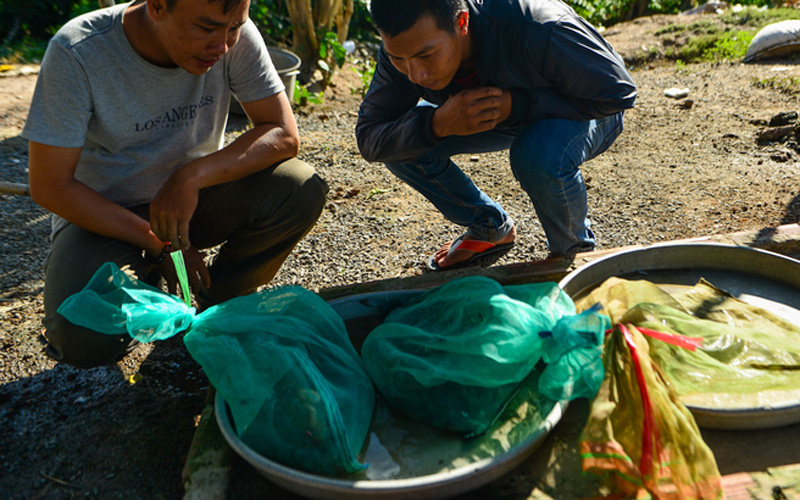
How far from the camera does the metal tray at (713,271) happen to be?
82.1 inches

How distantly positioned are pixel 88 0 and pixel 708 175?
6386mm

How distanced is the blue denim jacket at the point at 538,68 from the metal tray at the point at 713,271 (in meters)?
0.55

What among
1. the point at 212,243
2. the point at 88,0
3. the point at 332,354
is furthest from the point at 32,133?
the point at 88,0

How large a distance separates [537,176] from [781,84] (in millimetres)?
3877

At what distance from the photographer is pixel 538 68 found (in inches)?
83.8

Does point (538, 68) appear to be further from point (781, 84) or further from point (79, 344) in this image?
point (781, 84)

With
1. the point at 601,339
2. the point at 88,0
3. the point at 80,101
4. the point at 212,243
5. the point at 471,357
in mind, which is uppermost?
the point at 80,101

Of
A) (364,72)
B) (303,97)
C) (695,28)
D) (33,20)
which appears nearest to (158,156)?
(303,97)

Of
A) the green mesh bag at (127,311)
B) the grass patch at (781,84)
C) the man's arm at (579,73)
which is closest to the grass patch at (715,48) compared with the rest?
the grass patch at (781,84)

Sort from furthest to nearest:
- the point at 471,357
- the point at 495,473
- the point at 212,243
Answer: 1. the point at 212,243
2. the point at 471,357
3. the point at 495,473

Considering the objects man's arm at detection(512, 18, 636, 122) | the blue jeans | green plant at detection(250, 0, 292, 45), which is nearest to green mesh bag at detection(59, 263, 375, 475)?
the blue jeans

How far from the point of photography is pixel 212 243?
2363 millimetres

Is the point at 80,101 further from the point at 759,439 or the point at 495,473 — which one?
the point at 759,439

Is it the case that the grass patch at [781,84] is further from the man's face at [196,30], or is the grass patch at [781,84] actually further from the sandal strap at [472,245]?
the man's face at [196,30]
